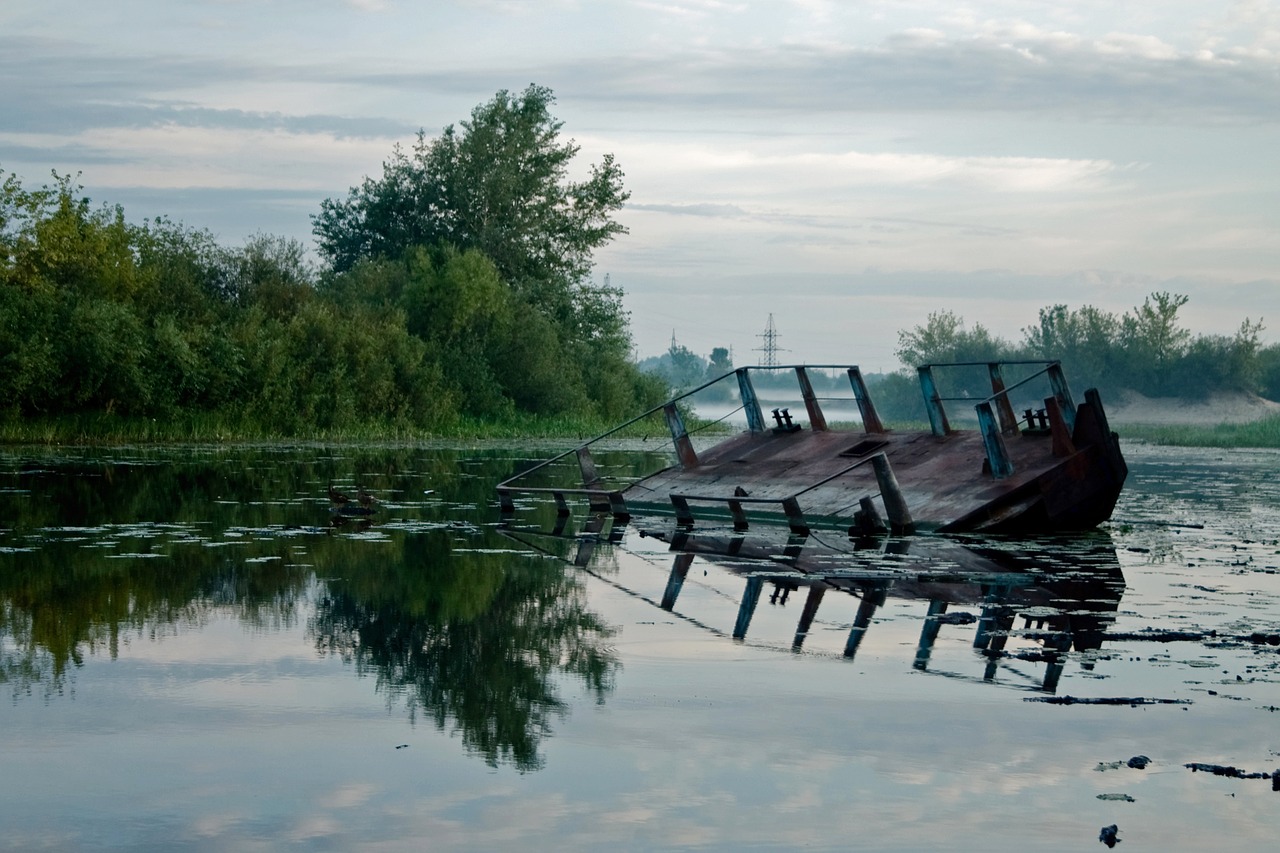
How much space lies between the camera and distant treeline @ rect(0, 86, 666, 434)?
139 ft

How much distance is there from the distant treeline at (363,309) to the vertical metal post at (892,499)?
27886 millimetres

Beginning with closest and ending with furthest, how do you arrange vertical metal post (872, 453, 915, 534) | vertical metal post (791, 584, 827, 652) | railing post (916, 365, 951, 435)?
vertical metal post (791, 584, 827, 652), vertical metal post (872, 453, 915, 534), railing post (916, 365, 951, 435)

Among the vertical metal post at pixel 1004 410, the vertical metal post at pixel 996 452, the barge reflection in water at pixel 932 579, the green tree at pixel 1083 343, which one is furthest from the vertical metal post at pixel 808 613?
the green tree at pixel 1083 343

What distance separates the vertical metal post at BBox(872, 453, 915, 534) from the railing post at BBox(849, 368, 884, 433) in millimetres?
4508

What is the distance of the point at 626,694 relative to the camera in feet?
28.8

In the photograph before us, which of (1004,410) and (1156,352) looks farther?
(1156,352)

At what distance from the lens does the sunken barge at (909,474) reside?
60.8 ft

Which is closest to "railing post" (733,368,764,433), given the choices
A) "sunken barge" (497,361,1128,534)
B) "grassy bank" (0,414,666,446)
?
→ "sunken barge" (497,361,1128,534)

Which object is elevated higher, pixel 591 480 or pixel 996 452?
pixel 996 452

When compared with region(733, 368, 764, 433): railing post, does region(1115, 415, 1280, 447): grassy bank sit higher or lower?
lower

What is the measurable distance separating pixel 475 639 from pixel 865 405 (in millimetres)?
13914

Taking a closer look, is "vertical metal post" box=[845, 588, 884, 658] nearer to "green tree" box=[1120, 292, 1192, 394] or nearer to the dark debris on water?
the dark debris on water

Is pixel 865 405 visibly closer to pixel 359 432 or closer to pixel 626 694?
pixel 626 694

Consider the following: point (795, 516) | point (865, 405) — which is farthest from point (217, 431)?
point (795, 516)
